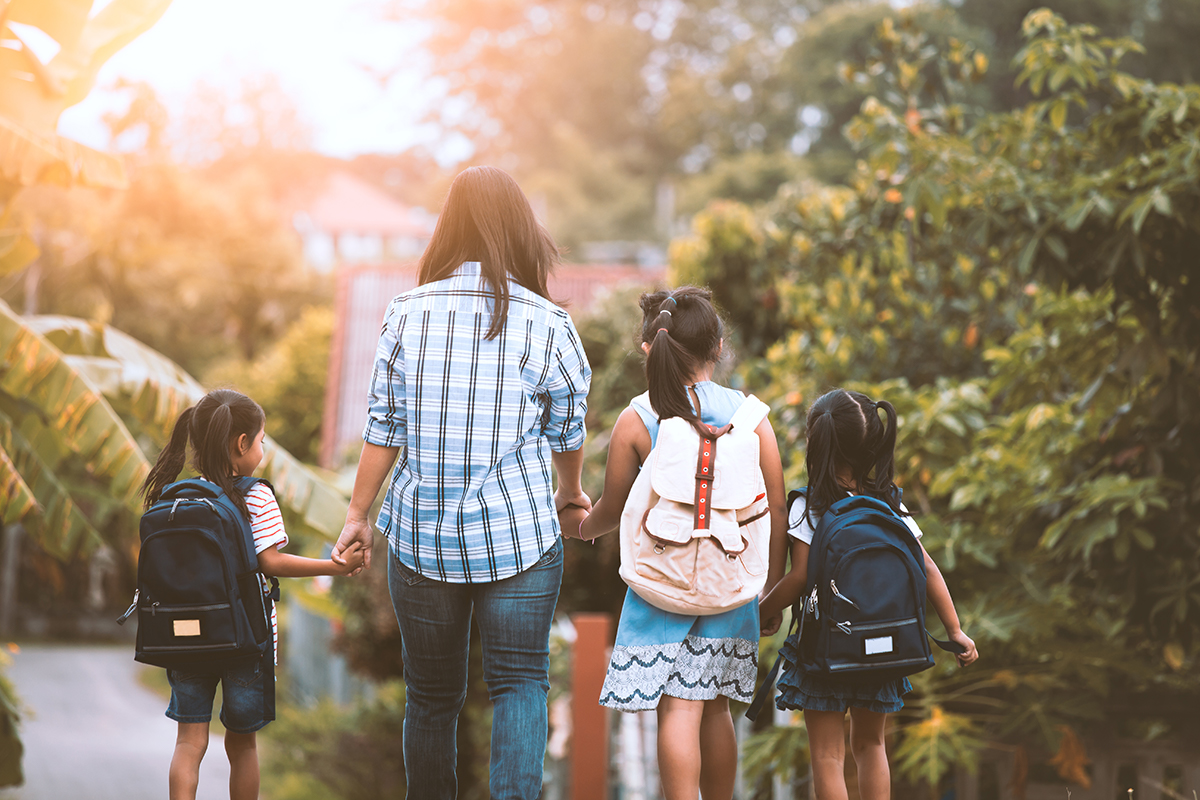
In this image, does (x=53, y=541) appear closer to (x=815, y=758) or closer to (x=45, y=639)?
(x=815, y=758)

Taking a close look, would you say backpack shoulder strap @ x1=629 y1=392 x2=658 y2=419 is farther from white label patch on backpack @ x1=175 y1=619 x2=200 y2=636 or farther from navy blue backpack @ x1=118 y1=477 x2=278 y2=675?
white label patch on backpack @ x1=175 y1=619 x2=200 y2=636

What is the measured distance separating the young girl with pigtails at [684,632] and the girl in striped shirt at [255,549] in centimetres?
77

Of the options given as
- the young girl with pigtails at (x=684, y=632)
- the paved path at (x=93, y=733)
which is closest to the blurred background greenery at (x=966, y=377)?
the paved path at (x=93, y=733)

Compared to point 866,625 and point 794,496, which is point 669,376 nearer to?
point 794,496

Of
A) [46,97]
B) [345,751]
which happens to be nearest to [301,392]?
[345,751]

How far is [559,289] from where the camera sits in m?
17.0

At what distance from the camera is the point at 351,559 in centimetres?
303

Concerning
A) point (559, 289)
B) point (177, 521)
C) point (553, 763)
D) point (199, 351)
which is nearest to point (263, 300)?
point (199, 351)

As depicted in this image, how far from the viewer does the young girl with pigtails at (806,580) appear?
3.03 metres

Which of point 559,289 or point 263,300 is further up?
point 263,300

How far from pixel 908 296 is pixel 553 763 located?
3875 millimetres

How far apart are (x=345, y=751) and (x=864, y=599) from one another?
8.98 meters

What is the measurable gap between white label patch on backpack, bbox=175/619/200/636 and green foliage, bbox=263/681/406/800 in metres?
7.88

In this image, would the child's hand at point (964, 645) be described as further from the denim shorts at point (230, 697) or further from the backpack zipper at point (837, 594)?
the denim shorts at point (230, 697)
